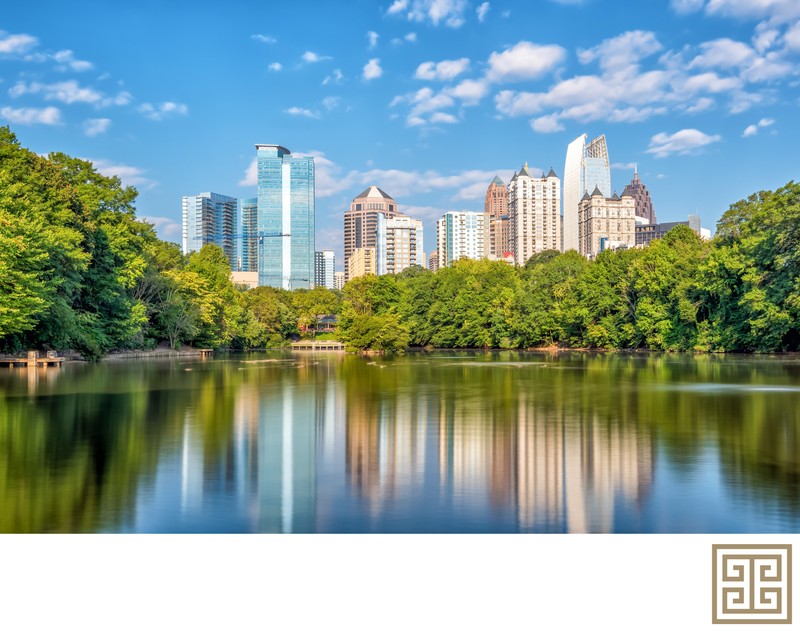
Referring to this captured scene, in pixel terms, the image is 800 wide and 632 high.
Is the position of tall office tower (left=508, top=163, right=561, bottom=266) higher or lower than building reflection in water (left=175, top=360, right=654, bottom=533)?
higher

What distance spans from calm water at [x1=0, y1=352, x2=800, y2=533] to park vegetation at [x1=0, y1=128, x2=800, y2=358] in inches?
639

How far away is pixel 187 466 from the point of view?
30.2 ft

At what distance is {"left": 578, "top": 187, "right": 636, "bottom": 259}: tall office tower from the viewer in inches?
6216

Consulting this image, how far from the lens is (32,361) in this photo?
106ft

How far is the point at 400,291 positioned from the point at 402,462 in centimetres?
6162

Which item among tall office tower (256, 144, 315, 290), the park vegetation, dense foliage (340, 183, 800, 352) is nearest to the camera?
the park vegetation

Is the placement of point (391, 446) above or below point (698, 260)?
below

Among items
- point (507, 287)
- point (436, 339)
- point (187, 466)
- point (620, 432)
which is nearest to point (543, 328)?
point (507, 287)

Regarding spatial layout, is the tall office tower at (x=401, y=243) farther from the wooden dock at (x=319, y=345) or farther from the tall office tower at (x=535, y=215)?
the wooden dock at (x=319, y=345)
